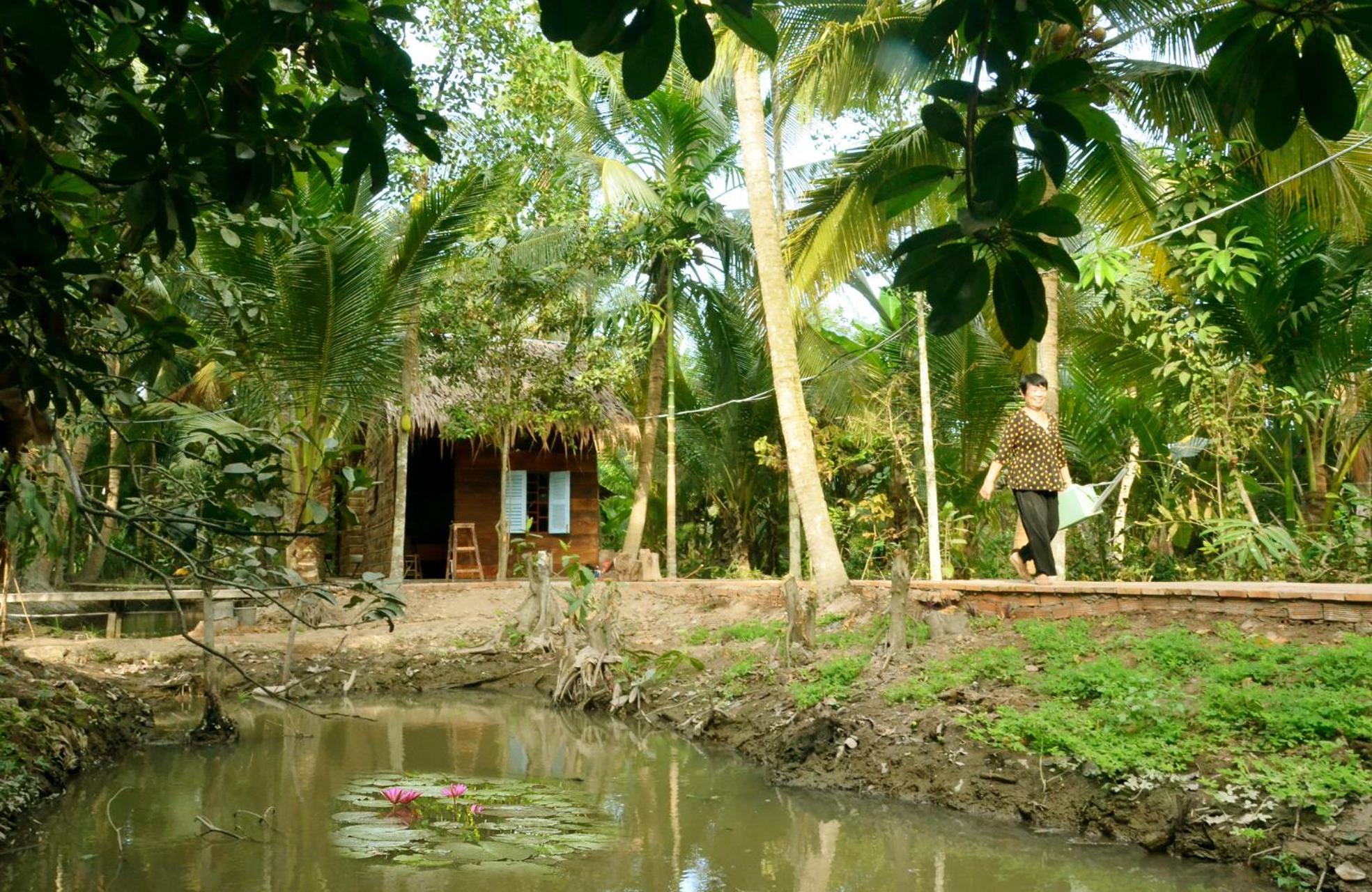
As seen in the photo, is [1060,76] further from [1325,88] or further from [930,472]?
[930,472]

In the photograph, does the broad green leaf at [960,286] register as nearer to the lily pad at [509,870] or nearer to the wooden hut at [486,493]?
the lily pad at [509,870]

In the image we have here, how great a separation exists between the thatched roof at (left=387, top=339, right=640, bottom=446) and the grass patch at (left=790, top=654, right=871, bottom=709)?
7.38m

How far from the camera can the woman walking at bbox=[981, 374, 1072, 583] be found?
282 inches

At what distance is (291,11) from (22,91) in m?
0.77

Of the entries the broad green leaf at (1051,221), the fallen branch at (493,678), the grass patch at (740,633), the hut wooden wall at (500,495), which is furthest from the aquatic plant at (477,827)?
the hut wooden wall at (500,495)

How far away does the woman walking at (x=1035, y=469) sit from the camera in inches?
282

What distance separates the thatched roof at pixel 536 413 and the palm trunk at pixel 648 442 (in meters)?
0.39

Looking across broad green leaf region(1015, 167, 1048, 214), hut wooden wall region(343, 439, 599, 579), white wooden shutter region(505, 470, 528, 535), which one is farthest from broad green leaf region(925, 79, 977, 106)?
white wooden shutter region(505, 470, 528, 535)

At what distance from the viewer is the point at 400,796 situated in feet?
18.2

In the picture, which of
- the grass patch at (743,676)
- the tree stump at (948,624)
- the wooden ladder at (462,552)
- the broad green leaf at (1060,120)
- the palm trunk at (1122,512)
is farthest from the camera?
the wooden ladder at (462,552)

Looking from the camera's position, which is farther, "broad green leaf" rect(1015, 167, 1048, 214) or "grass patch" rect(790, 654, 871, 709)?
"grass patch" rect(790, 654, 871, 709)

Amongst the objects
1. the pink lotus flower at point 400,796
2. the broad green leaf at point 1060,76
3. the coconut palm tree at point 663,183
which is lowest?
the pink lotus flower at point 400,796

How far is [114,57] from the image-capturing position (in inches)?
97.7

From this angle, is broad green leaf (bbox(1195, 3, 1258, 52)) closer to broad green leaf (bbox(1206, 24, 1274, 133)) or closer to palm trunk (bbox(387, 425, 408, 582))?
broad green leaf (bbox(1206, 24, 1274, 133))
